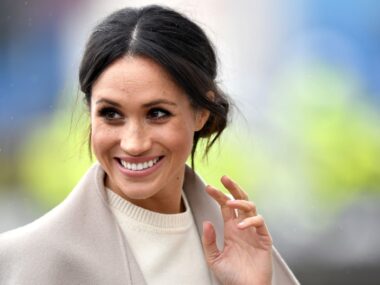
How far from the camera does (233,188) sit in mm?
2205

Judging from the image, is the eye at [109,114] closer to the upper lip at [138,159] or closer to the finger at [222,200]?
the upper lip at [138,159]

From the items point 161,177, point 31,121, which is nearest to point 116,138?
point 161,177

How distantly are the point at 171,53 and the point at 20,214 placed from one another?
3.15m

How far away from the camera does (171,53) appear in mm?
2020

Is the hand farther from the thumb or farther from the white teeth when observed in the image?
the white teeth

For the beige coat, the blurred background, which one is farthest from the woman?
the blurred background

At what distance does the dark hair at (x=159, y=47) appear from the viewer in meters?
2.01

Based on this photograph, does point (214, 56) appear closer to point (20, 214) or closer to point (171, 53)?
point (171, 53)

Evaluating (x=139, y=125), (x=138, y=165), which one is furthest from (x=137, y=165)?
(x=139, y=125)

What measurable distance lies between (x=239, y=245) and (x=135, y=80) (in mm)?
571

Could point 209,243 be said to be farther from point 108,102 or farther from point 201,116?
point 108,102

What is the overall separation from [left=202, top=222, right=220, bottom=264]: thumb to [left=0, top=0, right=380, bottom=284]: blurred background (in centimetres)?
256

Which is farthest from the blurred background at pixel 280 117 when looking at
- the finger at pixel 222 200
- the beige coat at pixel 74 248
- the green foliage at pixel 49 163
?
the beige coat at pixel 74 248

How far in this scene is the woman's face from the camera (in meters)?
1.97
